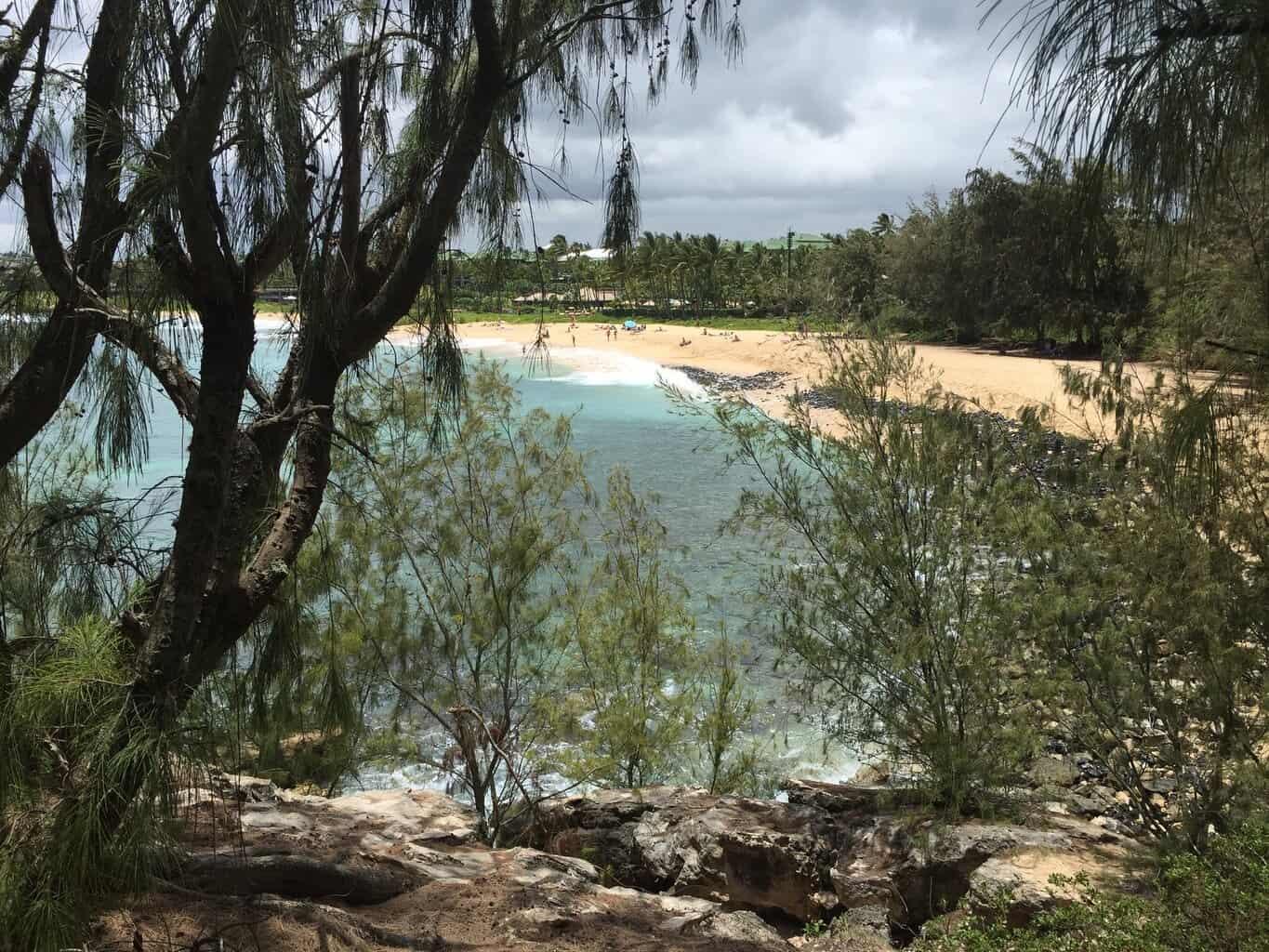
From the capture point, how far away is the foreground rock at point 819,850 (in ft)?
19.6

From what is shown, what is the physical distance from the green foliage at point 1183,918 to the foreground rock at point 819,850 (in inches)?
75.4

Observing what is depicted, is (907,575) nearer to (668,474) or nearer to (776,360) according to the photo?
(668,474)

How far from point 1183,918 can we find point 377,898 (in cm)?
278

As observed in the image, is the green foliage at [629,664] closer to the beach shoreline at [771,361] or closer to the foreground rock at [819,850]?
the foreground rock at [819,850]

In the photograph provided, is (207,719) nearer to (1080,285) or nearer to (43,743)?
(43,743)

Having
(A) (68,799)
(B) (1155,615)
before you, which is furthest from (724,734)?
(A) (68,799)

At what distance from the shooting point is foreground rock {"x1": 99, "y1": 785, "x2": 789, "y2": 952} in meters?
2.98

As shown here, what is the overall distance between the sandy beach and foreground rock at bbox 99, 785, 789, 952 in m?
2.63

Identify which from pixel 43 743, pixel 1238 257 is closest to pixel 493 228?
pixel 43 743

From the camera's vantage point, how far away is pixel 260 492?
3137 mm

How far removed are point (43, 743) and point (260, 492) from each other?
0.93 m

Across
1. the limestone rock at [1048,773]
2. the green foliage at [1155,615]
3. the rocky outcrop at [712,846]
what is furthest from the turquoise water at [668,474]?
the green foliage at [1155,615]

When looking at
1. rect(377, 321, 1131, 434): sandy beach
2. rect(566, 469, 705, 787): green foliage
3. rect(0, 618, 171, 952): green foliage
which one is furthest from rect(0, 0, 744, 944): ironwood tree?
rect(566, 469, 705, 787): green foliage

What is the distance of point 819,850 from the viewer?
6672 millimetres
